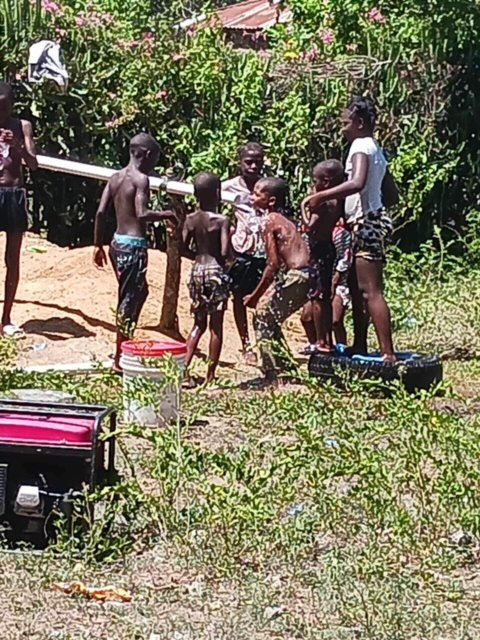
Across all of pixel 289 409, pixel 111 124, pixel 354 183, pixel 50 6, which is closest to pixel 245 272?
pixel 354 183

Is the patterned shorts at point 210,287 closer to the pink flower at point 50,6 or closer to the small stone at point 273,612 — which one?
the small stone at point 273,612

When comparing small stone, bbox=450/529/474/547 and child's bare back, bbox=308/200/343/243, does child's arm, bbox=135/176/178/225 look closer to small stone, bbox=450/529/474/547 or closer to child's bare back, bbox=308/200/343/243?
child's bare back, bbox=308/200/343/243

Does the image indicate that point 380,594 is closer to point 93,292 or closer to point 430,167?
point 93,292

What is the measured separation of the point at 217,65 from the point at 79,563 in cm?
875

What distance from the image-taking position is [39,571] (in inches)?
195

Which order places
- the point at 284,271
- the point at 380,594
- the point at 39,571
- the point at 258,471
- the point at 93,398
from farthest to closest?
the point at 284,271, the point at 93,398, the point at 258,471, the point at 39,571, the point at 380,594

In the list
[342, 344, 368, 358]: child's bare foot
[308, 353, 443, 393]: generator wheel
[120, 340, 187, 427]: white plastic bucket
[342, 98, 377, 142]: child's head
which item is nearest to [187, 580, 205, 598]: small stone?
[120, 340, 187, 427]: white plastic bucket

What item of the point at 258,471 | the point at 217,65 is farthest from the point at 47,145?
the point at 258,471

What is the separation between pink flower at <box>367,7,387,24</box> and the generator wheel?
18.8ft

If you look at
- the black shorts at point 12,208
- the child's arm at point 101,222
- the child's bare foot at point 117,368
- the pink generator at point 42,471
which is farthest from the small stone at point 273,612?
the black shorts at point 12,208

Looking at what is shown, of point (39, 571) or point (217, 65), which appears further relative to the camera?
point (217, 65)

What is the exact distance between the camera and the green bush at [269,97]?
12.8 meters

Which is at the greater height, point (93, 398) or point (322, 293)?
point (322, 293)

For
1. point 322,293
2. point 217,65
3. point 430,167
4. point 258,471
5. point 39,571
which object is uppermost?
point 217,65
